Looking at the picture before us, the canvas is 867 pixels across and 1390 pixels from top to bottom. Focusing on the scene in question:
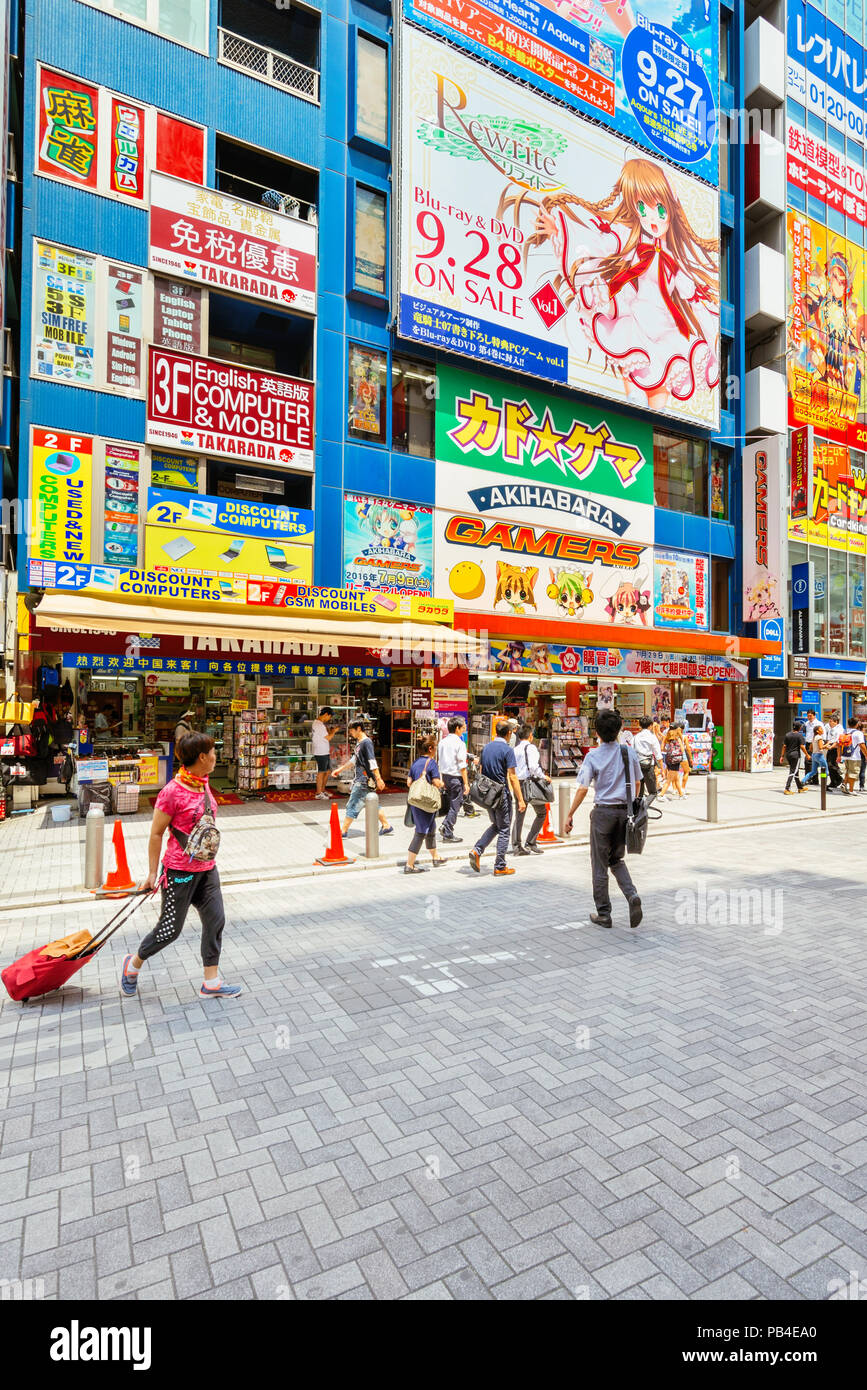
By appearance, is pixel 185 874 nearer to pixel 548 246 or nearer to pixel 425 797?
pixel 425 797

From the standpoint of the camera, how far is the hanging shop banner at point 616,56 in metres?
18.5

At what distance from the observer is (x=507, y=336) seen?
18.4m

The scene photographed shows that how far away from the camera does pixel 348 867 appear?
29.4 ft

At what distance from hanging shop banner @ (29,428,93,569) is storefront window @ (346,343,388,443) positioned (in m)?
5.97

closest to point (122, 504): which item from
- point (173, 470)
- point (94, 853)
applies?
point (173, 470)

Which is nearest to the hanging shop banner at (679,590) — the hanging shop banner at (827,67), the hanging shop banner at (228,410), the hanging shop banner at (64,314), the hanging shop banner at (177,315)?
the hanging shop banner at (228,410)

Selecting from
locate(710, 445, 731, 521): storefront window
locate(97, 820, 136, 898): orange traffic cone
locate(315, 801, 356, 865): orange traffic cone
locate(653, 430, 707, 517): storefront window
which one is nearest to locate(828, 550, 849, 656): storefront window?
locate(710, 445, 731, 521): storefront window

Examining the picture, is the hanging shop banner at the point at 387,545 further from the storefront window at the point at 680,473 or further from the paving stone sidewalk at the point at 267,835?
the storefront window at the point at 680,473

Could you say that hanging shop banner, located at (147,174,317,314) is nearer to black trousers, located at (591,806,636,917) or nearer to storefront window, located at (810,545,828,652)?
black trousers, located at (591,806,636,917)

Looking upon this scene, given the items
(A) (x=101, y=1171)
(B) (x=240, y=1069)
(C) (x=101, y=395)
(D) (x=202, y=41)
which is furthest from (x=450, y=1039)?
(D) (x=202, y=41)

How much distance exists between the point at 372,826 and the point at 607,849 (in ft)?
12.6

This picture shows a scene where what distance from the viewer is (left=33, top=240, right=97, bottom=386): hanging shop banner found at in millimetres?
13367

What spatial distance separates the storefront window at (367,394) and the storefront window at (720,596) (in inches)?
523
